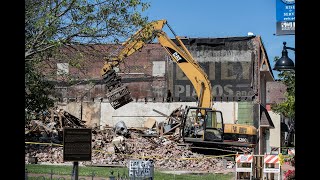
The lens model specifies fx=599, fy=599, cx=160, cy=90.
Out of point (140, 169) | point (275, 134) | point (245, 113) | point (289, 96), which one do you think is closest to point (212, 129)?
point (289, 96)

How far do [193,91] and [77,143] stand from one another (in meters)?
45.4

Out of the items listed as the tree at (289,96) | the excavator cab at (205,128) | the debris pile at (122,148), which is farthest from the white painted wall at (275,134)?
the tree at (289,96)

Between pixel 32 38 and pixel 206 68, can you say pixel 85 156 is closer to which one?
pixel 32 38

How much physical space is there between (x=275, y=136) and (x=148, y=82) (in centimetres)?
1561

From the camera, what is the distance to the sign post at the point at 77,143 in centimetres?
1216

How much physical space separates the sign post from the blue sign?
4621 mm

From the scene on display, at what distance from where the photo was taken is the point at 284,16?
→ 1262cm

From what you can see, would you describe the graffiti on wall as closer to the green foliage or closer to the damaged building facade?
the damaged building facade

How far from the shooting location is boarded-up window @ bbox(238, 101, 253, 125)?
52.5 metres

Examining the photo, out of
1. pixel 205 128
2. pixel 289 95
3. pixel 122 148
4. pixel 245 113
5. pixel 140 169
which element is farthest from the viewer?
pixel 245 113

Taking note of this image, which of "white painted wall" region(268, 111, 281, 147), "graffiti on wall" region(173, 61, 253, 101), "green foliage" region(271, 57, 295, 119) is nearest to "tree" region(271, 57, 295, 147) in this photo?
"green foliage" region(271, 57, 295, 119)

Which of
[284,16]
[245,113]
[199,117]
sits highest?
[284,16]

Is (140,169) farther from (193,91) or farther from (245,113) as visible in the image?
(193,91)
